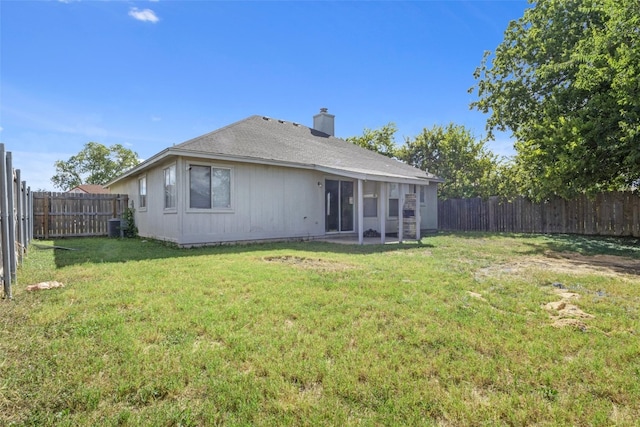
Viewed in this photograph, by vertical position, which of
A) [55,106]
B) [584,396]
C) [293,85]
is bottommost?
[584,396]

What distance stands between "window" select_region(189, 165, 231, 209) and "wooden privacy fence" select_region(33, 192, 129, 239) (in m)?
6.99

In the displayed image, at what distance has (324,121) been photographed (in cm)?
1712

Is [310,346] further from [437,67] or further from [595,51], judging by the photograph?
[437,67]

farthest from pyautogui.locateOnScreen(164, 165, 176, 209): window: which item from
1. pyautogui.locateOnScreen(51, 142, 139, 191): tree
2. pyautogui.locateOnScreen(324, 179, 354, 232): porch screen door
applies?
pyautogui.locateOnScreen(51, 142, 139, 191): tree

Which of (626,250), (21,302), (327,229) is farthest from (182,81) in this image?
(626,250)

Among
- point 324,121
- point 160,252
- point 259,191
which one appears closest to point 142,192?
point 259,191

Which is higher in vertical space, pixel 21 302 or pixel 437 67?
pixel 437 67

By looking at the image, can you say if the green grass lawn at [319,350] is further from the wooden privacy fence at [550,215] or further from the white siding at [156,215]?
the wooden privacy fence at [550,215]

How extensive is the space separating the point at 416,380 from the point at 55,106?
21868 millimetres

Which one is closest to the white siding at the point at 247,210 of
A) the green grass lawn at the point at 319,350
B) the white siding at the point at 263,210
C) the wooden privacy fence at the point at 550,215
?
the white siding at the point at 263,210

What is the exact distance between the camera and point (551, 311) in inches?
142

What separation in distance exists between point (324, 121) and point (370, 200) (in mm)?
6265

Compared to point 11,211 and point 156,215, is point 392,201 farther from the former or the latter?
point 11,211

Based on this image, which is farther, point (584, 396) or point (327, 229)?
point (327, 229)
